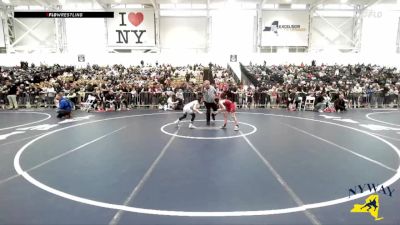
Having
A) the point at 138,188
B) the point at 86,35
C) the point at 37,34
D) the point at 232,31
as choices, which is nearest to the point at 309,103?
the point at 138,188

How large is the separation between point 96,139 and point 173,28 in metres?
28.2

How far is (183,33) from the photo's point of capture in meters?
35.0

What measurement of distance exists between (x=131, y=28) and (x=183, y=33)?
600cm

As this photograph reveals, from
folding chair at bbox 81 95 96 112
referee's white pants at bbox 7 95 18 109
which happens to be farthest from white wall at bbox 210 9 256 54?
referee's white pants at bbox 7 95 18 109

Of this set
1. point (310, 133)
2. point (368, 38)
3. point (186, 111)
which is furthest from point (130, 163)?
point (368, 38)

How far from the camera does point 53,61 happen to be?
104 ft

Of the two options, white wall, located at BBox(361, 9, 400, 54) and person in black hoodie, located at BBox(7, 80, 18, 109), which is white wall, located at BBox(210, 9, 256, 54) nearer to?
white wall, located at BBox(361, 9, 400, 54)

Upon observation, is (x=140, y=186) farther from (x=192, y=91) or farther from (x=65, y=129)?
(x=192, y=91)

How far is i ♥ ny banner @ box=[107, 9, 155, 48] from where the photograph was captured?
32875 mm

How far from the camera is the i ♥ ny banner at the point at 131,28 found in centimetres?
3288

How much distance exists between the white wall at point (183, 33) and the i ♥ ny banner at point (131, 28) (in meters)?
1.86

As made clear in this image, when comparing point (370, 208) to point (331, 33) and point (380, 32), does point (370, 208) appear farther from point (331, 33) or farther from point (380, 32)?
point (380, 32)

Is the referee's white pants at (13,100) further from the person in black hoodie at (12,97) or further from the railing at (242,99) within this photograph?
the railing at (242,99)

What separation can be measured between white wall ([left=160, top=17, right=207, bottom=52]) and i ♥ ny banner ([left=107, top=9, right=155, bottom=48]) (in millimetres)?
1863
